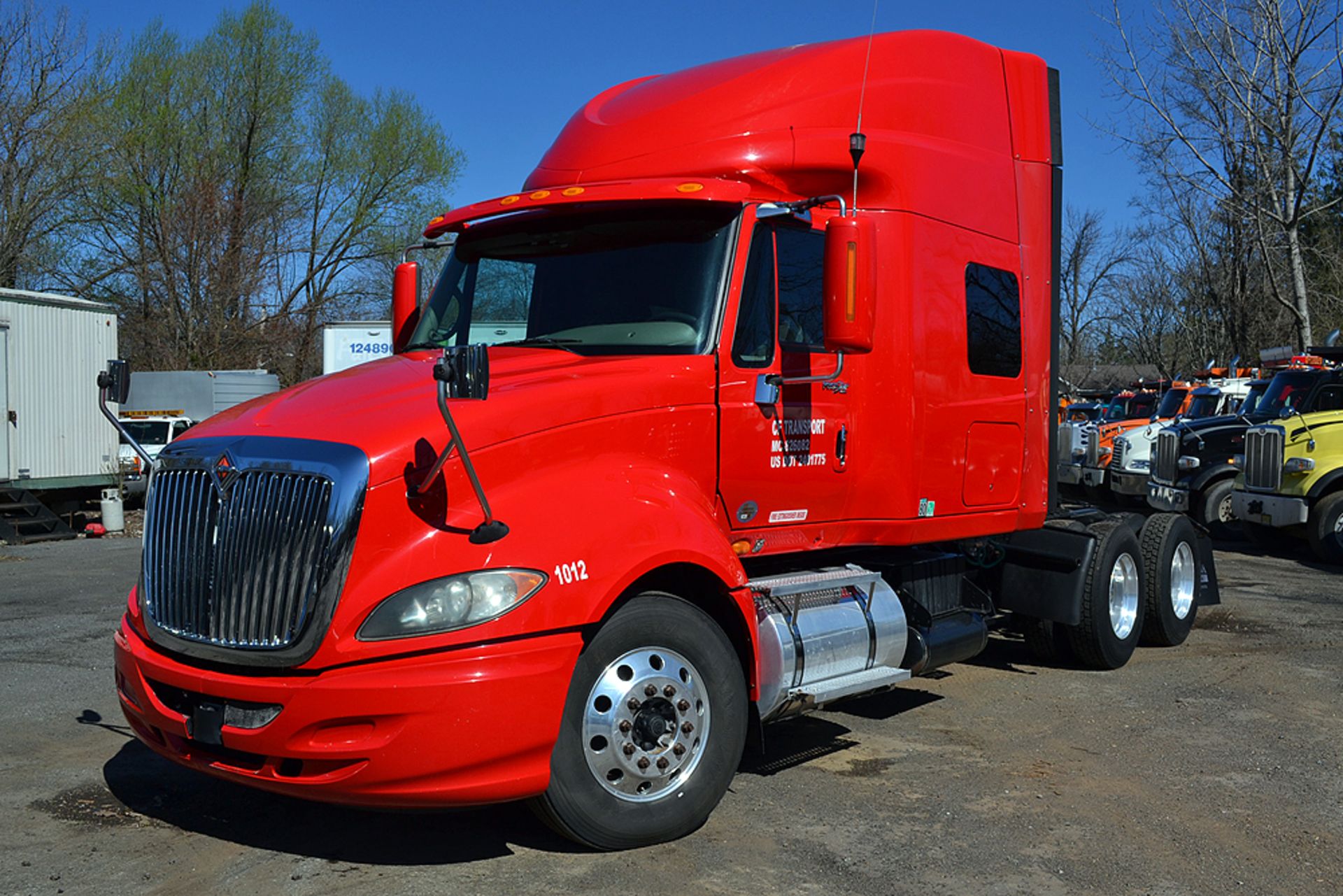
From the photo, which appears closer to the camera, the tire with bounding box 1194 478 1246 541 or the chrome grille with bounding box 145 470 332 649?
the chrome grille with bounding box 145 470 332 649

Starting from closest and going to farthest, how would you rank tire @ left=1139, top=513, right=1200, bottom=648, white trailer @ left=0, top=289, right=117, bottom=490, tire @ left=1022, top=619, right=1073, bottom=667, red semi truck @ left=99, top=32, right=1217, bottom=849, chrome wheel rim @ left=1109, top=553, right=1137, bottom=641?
red semi truck @ left=99, top=32, right=1217, bottom=849
tire @ left=1022, top=619, right=1073, bottom=667
chrome wheel rim @ left=1109, top=553, right=1137, bottom=641
tire @ left=1139, top=513, right=1200, bottom=648
white trailer @ left=0, top=289, right=117, bottom=490

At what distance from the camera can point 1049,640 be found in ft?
27.9

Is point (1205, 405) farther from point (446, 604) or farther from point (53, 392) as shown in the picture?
point (446, 604)

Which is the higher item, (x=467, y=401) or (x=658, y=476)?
(x=467, y=401)

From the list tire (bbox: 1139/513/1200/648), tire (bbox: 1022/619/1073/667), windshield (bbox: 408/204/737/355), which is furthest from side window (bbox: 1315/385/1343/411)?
windshield (bbox: 408/204/737/355)

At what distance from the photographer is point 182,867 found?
4602 millimetres

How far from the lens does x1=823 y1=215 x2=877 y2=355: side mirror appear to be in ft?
17.8

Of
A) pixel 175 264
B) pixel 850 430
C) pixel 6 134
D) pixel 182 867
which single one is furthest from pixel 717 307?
pixel 175 264

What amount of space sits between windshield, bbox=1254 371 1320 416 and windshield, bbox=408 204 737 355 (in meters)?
13.6

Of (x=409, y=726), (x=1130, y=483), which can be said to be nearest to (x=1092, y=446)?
(x=1130, y=483)

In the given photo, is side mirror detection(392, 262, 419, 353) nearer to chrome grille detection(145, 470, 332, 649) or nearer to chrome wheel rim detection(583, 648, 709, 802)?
chrome grille detection(145, 470, 332, 649)

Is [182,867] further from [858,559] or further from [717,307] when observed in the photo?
[858,559]

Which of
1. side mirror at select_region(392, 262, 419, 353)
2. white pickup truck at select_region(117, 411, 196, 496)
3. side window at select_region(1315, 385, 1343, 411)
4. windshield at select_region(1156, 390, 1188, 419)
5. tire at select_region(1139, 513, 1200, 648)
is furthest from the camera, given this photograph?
windshield at select_region(1156, 390, 1188, 419)

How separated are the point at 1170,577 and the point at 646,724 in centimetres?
570
